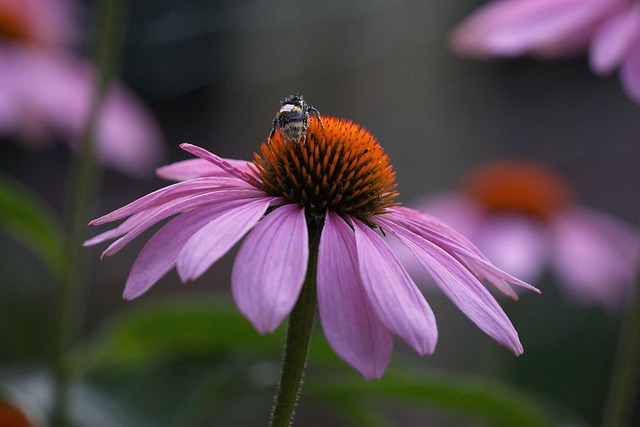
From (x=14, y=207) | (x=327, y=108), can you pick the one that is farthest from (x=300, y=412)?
(x=14, y=207)

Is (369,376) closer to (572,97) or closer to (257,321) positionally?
(257,321)

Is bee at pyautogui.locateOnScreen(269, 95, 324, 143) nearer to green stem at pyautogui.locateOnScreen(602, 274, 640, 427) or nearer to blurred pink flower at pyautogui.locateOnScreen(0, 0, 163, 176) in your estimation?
green stem at pyautogui.locateOnScreen(602, 274, 640, 427)

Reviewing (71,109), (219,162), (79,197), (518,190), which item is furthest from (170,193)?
(518,190)

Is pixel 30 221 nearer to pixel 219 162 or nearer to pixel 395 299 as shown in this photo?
pixel 219 162

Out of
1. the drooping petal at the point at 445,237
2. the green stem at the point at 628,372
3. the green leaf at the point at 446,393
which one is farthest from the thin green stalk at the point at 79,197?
the green stem at the point at 628,372

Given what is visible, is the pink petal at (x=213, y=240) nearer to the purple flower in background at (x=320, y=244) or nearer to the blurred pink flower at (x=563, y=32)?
the purple flower in background at (x=320, y=244)

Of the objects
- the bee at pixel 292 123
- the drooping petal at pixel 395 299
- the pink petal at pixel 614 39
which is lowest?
the drooping petal at pixel 395 299

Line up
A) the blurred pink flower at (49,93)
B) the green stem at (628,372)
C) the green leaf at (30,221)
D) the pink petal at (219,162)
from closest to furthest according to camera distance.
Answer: the pink petal at (219,162) < the green stem at (628,372) < the green leaf at (30,221) < the blurred pink flower at (49,93)

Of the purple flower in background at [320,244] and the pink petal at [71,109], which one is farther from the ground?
the pink petal at [71,109]
